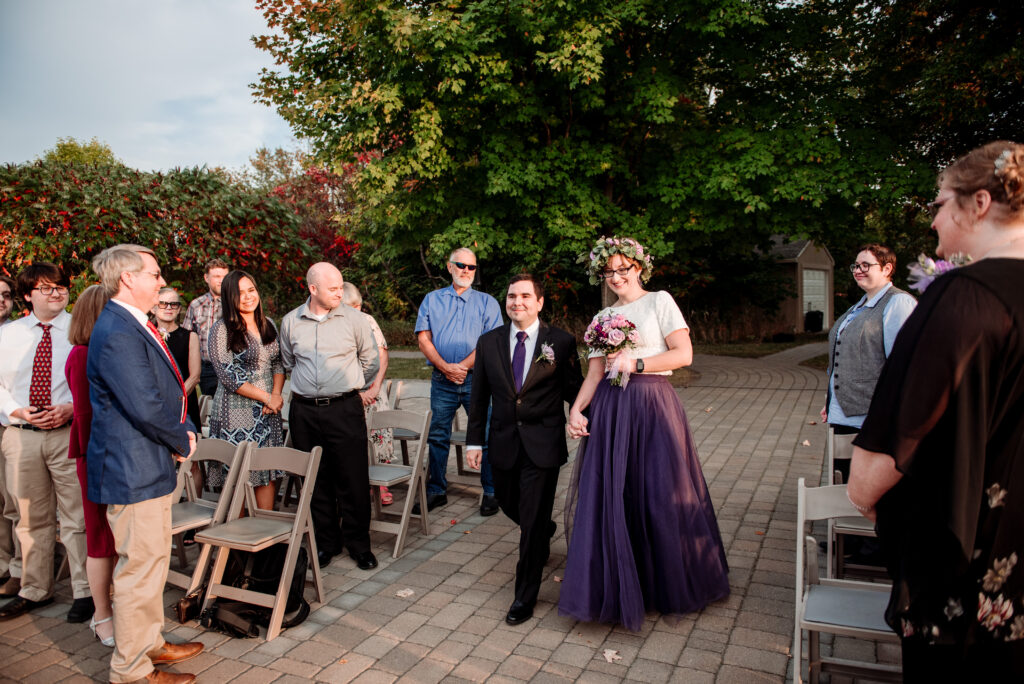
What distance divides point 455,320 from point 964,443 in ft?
15.6

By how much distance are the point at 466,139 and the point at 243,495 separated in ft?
27.3

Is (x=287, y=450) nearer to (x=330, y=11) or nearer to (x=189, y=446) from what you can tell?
(x=189, y=446)

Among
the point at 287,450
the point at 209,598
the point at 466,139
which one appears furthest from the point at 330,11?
the point at 209,598

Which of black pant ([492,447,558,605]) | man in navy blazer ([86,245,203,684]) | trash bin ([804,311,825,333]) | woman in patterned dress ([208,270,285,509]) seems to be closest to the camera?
man in navy blazer ([86,245,203,684])

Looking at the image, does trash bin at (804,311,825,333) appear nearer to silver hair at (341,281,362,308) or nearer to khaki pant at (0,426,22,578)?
silver hair at (341,281,362,308)

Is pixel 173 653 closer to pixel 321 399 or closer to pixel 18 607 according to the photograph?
pixel 18 607

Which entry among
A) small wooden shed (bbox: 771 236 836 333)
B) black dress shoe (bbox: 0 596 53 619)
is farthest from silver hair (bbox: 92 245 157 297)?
small wooden shed (bbox: 771 236 836 333)

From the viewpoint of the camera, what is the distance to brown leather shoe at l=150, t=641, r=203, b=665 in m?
3.45

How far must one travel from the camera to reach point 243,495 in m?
4.28

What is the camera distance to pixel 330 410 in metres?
4.70

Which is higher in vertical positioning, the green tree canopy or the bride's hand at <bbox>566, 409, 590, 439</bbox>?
the green tree canopy

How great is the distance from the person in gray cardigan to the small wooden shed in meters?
Result: 22.7

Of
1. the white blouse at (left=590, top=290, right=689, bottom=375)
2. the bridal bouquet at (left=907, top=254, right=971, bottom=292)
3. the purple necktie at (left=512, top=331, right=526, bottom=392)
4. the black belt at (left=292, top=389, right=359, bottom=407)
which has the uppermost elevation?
the bridal bouquet at (left=907, top=254, right=971, bottom=292)

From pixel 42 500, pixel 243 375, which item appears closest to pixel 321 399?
pixel 243 375
